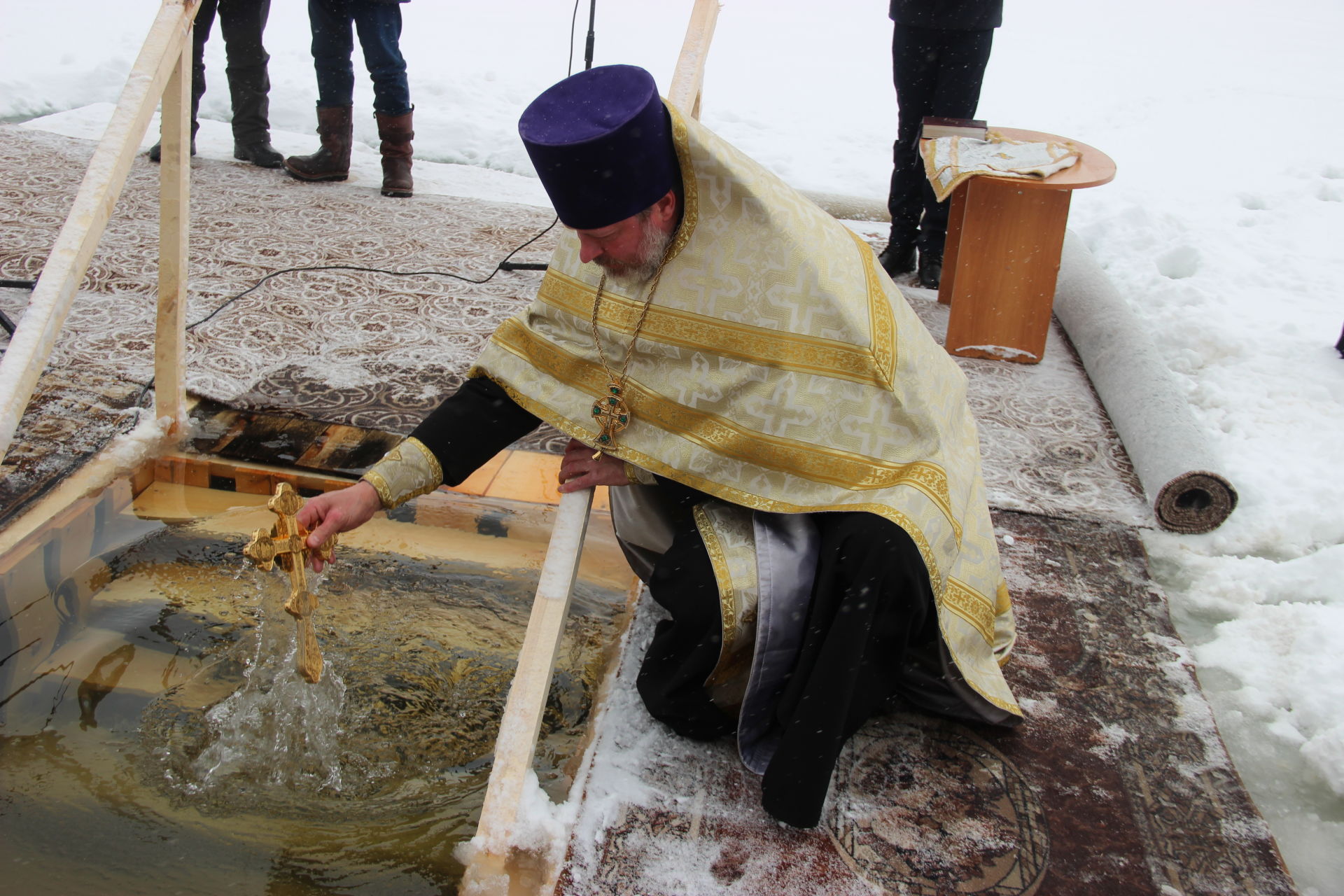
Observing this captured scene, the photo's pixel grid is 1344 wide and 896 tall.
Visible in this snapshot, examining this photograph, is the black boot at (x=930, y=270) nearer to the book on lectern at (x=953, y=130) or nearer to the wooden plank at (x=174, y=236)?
the book on lectern at (x=953, y=130)

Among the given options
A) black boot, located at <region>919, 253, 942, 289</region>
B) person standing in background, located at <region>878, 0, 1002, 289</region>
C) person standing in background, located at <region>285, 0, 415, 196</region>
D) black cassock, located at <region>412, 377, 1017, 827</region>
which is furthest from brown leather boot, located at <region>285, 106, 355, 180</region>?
black cassock, located at <region>412, 377, 1017, 827</region>

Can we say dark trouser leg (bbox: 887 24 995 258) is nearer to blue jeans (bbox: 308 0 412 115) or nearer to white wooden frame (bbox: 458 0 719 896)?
blue jeans (bbox: 308 0 412 115)

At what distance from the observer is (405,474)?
200 centimetres

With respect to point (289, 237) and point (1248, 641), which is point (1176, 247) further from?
point (289, 237)

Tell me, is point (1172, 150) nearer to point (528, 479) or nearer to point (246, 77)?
point (246, 77)

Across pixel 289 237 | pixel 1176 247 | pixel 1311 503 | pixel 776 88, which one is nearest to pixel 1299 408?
pixel 1311 503

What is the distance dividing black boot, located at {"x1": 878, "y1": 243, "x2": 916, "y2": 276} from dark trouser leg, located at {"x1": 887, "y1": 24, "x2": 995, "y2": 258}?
0.07 m

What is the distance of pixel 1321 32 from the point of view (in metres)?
Answer: 13.3

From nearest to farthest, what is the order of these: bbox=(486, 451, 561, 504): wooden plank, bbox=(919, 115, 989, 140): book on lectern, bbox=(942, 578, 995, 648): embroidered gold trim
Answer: bbox=(942, 578, 995, 648): embroidered gold trim < bbox=(486, 451, 561, 504): wooden plank < bbox=(919, 115, 989, 140): book on lectern

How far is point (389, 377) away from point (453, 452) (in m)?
1.55

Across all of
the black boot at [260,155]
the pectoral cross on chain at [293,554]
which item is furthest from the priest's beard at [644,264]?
the black boot at [260,155]

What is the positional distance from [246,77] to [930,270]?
411 cm

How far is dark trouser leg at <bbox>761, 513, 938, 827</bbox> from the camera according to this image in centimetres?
174

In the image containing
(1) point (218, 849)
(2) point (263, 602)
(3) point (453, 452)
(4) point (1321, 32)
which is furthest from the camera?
(4) point (1321, 32)
